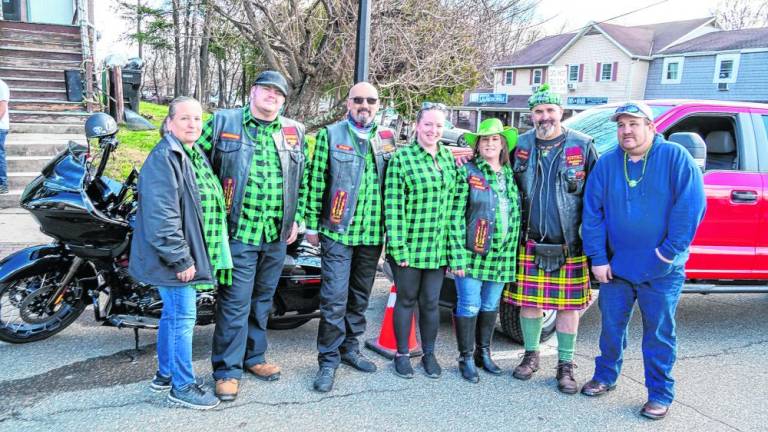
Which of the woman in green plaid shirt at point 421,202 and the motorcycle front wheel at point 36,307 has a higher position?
the woman in green plaid shirt at point 421,202

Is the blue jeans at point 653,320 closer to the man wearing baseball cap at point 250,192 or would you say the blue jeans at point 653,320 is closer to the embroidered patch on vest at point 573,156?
the embroidered patch on vest at point 573,156

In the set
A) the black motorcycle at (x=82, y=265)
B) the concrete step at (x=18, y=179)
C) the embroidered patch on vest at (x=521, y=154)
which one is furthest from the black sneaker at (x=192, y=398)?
the concrete step at (x=18, y=179)

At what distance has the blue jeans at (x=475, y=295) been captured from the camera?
3850 millimetres

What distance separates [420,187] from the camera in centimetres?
365

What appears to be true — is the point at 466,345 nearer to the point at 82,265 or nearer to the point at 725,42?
the point at 82,265

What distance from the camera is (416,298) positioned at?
391 cm

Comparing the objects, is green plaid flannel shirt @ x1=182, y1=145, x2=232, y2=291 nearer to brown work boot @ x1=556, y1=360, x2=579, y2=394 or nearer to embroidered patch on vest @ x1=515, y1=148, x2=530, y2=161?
embroidered patch on vest @ x1=515, y1=148, x2=530, y2=161

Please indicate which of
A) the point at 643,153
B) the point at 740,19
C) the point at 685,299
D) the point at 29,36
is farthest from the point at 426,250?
the point at 740,19

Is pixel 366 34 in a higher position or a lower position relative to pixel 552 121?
higher

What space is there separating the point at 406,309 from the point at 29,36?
463 inches

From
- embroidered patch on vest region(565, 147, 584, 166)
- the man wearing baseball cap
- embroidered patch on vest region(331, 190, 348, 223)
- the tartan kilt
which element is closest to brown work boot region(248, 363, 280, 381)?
the man wearing baseball cap

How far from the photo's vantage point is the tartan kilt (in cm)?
380

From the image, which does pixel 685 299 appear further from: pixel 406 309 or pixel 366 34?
pixel 366 34

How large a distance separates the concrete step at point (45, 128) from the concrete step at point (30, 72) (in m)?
1.83
